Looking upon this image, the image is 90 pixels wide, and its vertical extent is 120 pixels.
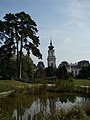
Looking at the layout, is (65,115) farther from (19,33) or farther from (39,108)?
(19,33)

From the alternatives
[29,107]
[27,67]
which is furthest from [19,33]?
[29,107]

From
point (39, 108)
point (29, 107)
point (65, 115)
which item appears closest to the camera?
point (65, 115)

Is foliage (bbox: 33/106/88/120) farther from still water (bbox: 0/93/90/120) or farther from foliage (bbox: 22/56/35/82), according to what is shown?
foliage (bbox: 22/56/35/82)

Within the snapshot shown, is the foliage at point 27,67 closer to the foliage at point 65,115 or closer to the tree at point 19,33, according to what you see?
the tree at point 19,33

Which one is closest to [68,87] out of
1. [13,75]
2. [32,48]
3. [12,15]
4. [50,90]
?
[50,90]

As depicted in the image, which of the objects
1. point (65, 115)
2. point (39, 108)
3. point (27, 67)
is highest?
point (27, 67)

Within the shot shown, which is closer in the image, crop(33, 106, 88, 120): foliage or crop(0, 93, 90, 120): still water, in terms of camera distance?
crop(33, 106, 88, 120): foliage

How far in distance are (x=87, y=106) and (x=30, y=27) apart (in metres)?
32.1

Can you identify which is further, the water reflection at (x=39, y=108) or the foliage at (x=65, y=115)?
the water reflection at (x=39, y=108)

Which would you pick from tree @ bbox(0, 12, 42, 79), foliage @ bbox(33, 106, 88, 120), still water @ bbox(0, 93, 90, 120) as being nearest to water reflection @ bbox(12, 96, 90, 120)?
still water @ bbox(0, 93, 90, 120)

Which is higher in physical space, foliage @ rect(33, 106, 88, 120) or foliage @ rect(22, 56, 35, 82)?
foliage @ rect(22, 56, 35, 82)

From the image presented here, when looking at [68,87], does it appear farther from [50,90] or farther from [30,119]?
[30,119]

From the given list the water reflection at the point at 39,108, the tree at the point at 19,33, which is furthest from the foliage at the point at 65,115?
the tree at the point at 19,33

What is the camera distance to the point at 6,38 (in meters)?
45.1
